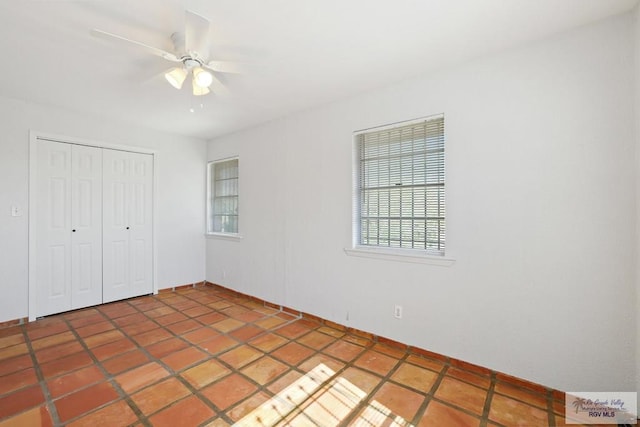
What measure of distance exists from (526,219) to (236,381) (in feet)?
8.28

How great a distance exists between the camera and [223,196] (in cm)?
500

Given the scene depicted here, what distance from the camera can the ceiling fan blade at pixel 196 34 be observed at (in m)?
1.72

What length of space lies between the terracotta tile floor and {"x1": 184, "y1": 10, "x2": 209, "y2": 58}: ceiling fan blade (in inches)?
95.1

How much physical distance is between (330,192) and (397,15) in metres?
1.82

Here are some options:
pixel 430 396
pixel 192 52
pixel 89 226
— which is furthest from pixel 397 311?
pixel 89 226

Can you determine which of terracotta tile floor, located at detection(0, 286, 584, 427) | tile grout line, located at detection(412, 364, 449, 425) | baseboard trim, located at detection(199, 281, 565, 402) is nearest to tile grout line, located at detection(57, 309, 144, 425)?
terracotta tile floor, located at detection(0, 286, 584, 427)

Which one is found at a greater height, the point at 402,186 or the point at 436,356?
the point at 402,186

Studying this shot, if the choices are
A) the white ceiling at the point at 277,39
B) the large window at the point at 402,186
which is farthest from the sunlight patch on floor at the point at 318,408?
the white ceiling at the point at 277,39

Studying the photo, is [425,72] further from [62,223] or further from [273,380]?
[62,223]

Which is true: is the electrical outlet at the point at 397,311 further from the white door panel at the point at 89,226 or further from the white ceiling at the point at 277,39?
the white door panel at the point at 89,226

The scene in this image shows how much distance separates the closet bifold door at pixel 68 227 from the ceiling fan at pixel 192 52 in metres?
2.54

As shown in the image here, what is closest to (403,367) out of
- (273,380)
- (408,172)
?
(273,380)

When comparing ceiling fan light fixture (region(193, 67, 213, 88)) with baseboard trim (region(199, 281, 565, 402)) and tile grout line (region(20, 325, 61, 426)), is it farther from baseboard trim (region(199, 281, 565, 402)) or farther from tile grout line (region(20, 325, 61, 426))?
baseboard trim (region(199, 281, 565, 402))

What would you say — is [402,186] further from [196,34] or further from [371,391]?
[196,34]
